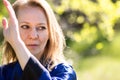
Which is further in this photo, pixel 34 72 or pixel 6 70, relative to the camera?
pixel 6 70

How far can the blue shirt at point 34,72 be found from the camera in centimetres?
160

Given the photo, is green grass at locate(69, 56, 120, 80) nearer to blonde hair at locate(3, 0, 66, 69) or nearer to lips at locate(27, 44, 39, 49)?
blonde hair at locate(3, 0, 66, 69)

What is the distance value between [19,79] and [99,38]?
102 inches

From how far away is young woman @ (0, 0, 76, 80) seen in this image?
5.24 ft

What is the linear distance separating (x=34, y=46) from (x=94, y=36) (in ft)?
8.58

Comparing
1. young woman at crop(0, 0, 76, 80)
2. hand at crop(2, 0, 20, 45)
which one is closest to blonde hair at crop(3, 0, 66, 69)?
young woman at crop(0, 0, 76, 80)

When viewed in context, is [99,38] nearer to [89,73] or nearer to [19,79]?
[89,73]

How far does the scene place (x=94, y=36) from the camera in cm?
435

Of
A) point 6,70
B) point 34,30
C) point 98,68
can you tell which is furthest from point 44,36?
point 98,68

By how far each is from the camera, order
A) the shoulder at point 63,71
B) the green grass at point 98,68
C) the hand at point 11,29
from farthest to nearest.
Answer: the green grass at point 98,68
the shoulder at point 63,71
the hand at point 11,29

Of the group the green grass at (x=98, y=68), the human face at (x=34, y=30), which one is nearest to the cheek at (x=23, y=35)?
the human face at (x=34, y=30)

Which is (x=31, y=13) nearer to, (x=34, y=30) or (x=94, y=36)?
(x=34, y=30)

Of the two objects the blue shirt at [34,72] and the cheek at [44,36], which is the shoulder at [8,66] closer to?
the blue shirt at [34,72]

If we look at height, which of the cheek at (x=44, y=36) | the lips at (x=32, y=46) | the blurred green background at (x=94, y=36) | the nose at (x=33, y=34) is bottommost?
the blurred green background at (x=94, y=36)
